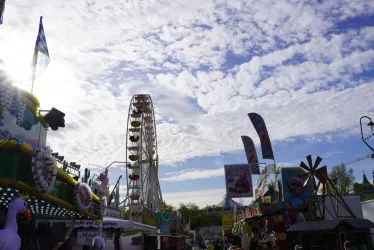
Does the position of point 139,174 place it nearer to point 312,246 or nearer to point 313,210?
point 313,210

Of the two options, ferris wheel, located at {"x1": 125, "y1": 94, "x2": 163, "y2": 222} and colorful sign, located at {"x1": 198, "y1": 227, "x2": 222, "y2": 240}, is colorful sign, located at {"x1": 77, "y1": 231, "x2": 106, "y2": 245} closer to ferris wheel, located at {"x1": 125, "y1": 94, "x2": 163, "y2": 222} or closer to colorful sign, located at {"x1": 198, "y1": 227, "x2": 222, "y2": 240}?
ferris wheel, located at {"x1": 125, "y1": 94, "x2": 163, "y2": 222}

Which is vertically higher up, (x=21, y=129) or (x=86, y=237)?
(x=21, y=129)

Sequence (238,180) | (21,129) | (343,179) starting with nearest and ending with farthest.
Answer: (21,129)
(238,180)
(343,179)

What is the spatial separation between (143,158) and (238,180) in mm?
14221

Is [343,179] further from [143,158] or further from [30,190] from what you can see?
[30,190]

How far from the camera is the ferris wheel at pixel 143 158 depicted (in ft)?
128

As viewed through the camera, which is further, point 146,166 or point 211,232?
point 211,232

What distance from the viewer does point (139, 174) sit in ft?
129

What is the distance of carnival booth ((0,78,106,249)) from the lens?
8.41m

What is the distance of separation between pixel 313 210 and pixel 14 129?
1740cm

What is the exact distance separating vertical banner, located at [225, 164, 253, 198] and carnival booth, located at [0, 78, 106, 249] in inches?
638

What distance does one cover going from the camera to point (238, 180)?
3058 cm

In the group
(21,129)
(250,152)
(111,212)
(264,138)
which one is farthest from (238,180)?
(21,129)

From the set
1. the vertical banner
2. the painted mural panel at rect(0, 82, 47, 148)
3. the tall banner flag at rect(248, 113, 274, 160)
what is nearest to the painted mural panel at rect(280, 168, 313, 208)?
the tall banner flag at rect(248, 113, 274, 160)
